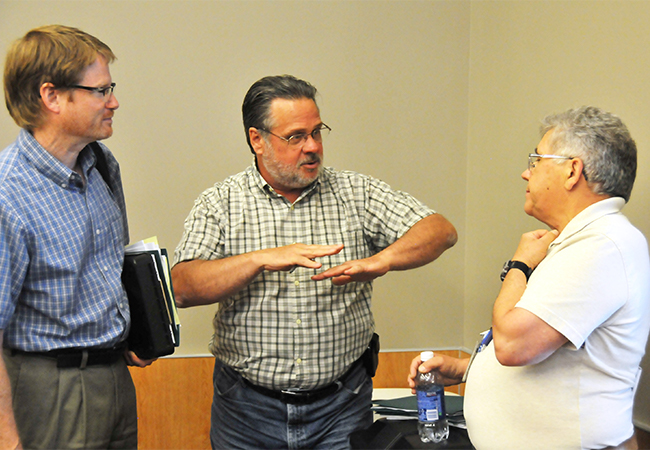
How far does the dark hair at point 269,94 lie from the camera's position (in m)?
2.02

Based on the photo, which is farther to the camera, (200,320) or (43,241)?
(200,320)

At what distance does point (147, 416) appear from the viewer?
3029mm

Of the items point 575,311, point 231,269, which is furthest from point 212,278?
point 575,311

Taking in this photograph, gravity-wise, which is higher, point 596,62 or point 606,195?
point 596,62

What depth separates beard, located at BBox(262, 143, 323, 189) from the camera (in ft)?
6.54

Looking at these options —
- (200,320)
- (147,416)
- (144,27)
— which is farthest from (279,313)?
(144,27)

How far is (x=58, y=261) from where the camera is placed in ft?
4.89

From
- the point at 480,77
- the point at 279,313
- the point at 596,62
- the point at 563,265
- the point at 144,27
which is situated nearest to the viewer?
the point at 563,265

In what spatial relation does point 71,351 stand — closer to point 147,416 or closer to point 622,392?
point 622,392

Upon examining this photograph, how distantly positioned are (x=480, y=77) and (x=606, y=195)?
1.81 metres

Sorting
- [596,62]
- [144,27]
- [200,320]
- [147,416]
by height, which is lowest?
[147,416]

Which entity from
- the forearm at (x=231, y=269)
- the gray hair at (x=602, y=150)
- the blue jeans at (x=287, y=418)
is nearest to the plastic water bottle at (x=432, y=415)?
the blue jeans at (x=287, y=418)

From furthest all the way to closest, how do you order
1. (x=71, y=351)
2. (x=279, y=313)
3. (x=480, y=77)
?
1. (x=480, y=77)
2. (x=279, y=313)
3. (x=71, y=351)

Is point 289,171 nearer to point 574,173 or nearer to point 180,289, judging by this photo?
point 180,289
